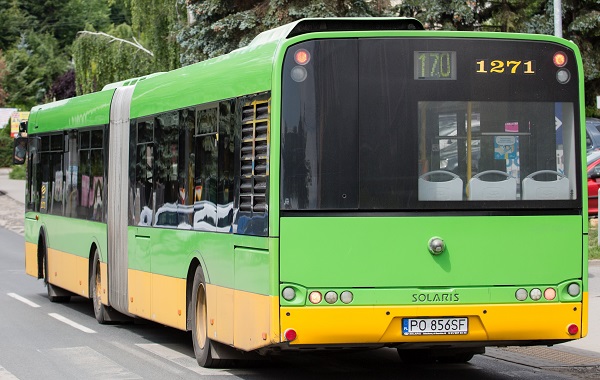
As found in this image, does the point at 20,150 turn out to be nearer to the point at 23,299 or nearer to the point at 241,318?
the point at 23,299

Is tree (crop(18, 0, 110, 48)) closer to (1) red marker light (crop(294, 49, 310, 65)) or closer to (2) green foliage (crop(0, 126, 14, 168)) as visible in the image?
(2) green foliage (crop(0, 126, 14, 168))

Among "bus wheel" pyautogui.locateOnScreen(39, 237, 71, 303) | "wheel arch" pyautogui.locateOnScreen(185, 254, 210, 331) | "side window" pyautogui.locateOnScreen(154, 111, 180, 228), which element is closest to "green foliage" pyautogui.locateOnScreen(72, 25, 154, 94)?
"bus wheel" pyautogui.locateOnScreen(39, 237, 71, 303)

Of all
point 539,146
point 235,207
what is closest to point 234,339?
point 235,207

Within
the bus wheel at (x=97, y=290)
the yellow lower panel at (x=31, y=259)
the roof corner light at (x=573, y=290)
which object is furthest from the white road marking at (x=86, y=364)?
the yellow lower panel at (x=31, y=259)

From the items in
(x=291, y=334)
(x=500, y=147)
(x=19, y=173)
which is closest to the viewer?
(x=291, y=334)

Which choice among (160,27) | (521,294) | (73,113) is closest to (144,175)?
(73,113)

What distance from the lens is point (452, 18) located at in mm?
42031

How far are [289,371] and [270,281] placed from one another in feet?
8.02

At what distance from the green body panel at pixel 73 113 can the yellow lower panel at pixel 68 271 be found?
1.83 m

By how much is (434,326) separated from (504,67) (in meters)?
2.14

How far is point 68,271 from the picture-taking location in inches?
771

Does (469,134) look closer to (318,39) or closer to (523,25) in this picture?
(318,39)

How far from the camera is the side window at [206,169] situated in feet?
41.2

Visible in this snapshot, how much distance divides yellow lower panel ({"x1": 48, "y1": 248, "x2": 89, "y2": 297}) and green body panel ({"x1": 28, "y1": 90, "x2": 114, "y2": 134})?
1831mm
